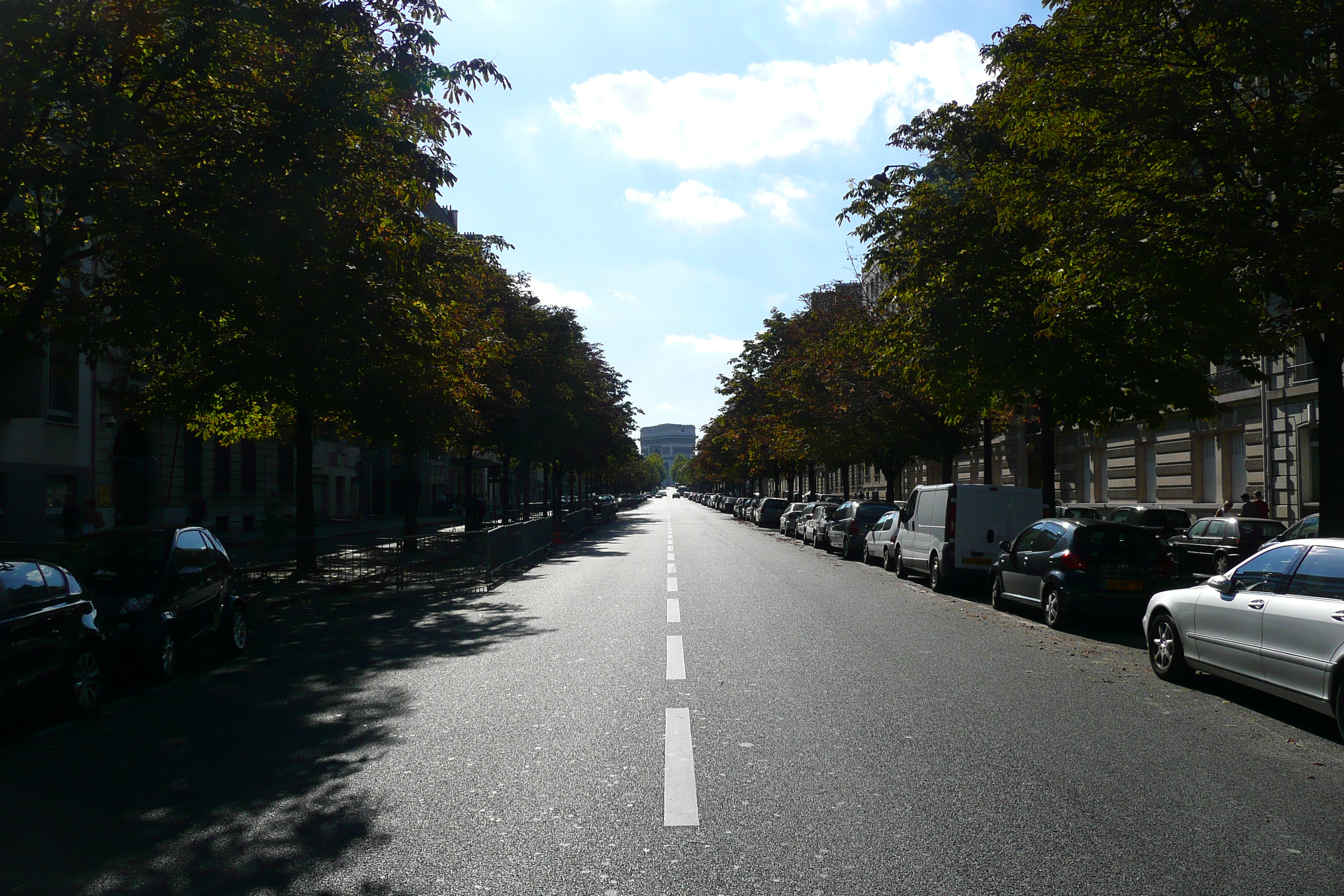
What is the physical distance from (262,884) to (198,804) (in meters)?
1.44

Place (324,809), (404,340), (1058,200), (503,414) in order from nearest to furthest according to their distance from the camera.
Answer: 1. (324,809)
2. (1058,200)
3. (404,340)
4. (503,414)

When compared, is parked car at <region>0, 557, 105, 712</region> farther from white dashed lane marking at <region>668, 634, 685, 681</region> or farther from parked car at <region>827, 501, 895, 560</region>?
parked car at <region>827, 501, 895, 560</region>

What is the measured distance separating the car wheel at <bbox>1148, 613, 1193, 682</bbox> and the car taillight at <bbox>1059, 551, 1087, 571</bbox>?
345 centimetres

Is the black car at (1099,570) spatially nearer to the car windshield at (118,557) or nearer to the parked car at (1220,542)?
the parked car at (1220,542)

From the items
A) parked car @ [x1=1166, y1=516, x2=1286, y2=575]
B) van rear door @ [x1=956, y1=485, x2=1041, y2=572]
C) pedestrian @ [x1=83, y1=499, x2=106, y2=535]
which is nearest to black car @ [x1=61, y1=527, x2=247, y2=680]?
van rear door @ [x1=956, y1=485, x2=1041, y2=572]

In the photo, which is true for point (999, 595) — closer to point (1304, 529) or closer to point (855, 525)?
point (1304, 529)

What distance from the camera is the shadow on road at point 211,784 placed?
4.46 m

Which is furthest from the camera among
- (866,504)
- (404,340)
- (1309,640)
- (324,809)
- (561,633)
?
(866,504)

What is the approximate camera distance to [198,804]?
5.44 m

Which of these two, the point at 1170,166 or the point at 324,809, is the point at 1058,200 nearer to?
the point at 1170,166

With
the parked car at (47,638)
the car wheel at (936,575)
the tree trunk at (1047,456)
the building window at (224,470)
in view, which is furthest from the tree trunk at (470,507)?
the parked car at (47,638)

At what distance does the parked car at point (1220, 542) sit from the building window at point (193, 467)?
1110 inches

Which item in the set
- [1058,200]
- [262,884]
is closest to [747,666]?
[262,884]

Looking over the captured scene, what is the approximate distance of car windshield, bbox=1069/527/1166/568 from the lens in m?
13.1
